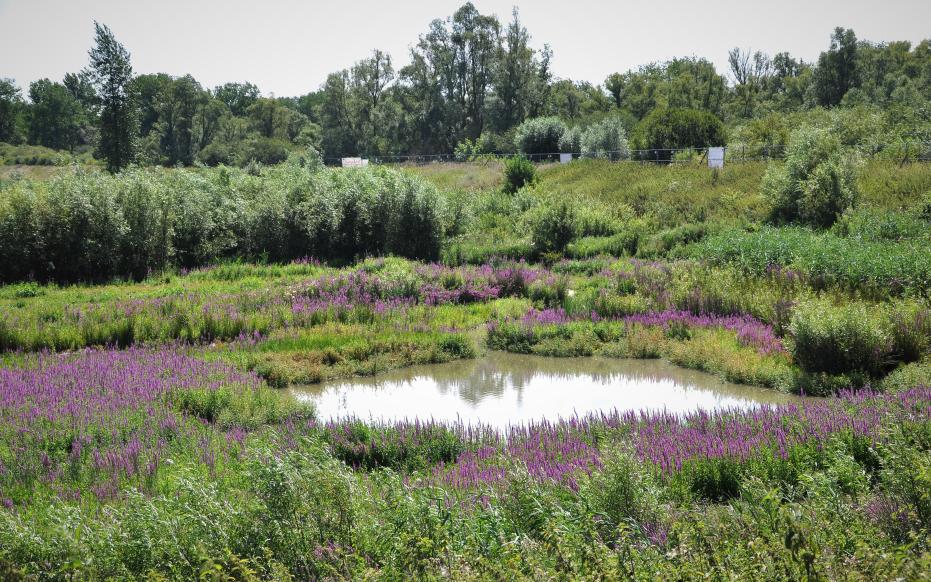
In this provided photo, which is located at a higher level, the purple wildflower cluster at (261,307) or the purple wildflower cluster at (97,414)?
the purple wildflower cluster at (261,307)

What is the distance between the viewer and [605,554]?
4.22 metres

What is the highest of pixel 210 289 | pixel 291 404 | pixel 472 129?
pixel 472 129

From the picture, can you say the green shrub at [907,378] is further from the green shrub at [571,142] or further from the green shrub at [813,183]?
the green shrub at [571,142]

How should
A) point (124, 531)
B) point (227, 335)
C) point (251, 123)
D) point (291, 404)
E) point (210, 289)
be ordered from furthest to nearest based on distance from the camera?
point (251, 123) < point (210, 289) < point (227, 335) < point (291, 404) < point (124, 531)

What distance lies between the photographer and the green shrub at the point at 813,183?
20.6 meters

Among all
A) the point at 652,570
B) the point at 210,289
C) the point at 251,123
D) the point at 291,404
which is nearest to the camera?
the point at 652,570

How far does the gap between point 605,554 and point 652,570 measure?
288 mm

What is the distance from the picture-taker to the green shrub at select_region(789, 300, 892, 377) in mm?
10344

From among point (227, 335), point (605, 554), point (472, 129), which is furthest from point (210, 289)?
point (472, 129)

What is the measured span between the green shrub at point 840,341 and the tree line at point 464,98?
3626cm

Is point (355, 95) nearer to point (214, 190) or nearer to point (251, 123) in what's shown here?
point (251, 123)

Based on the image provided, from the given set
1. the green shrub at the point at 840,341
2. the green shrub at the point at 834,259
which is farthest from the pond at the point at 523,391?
the green shrub at the point at 834,259

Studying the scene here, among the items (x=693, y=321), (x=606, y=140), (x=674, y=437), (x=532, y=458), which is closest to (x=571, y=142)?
(x=606, y=140)

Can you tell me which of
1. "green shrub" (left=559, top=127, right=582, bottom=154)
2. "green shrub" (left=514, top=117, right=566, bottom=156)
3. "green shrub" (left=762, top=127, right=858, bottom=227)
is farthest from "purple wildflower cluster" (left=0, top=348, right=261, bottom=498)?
"green shrub" (left=514, top=117, right=566, bottom=156)
